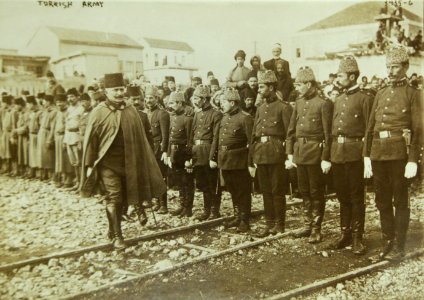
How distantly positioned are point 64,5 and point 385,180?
13.4ft

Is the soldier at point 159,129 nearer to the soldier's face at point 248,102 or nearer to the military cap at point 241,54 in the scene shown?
the soldier's face at point 248,102

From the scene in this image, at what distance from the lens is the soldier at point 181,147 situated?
7410mm

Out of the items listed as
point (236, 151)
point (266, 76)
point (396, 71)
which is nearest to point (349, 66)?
point (396, 71)

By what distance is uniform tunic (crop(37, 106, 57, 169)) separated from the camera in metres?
10.6

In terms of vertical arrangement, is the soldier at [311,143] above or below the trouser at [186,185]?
above

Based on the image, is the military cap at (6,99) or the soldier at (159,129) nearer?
the soldier at (159,129)

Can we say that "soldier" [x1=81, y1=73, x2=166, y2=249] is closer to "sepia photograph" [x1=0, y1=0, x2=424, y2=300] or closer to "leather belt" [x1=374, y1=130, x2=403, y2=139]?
"sepia photograph" [x1=0, y1=0, x2=424, y2=300]

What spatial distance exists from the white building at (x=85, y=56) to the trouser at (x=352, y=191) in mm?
5659

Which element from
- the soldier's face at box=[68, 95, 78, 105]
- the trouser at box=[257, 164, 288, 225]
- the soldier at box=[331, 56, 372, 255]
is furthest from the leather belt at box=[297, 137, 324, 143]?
the soldier's face at box=[68, 95, 78, 105]

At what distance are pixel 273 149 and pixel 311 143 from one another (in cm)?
53

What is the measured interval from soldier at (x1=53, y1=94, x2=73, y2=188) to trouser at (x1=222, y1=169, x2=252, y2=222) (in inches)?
192

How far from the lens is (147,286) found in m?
4.49

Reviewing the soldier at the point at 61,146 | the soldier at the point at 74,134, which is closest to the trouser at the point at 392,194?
the soldier at the point at 74,134

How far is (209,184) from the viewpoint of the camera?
23.7ft
